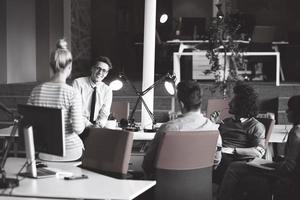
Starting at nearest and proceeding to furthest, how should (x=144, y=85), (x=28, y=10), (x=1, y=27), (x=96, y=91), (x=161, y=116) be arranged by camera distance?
(x=96, y=91)
(x=144, y=85)
(x=161, y=116)
(x=1, y=27)
(x=28, y=10)

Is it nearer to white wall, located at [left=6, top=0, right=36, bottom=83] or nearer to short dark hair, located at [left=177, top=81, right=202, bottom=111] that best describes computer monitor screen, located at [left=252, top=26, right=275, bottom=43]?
white wall, located at [left=6, top=0, right=36, bottom=83]

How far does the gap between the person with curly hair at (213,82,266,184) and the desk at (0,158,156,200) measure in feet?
5.86

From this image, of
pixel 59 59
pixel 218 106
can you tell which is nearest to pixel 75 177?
pixel 59 59

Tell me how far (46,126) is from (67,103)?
0.53 m

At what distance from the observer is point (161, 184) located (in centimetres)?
412

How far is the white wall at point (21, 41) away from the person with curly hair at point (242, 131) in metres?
6.58

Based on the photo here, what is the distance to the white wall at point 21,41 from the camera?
11.2m

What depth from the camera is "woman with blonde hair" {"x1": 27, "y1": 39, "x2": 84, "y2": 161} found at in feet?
14.1

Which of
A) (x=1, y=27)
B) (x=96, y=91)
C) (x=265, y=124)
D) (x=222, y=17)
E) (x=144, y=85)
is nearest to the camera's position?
(x=265, y=124)

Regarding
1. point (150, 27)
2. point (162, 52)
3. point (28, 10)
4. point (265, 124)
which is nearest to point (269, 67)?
point (162, 52)

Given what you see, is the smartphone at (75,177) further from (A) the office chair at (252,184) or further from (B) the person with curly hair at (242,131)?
(A) the office chair at (252,184)

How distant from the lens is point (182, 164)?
411 cm

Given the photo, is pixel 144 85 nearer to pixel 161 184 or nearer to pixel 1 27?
pixel 161 184

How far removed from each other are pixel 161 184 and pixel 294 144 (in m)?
1.13
